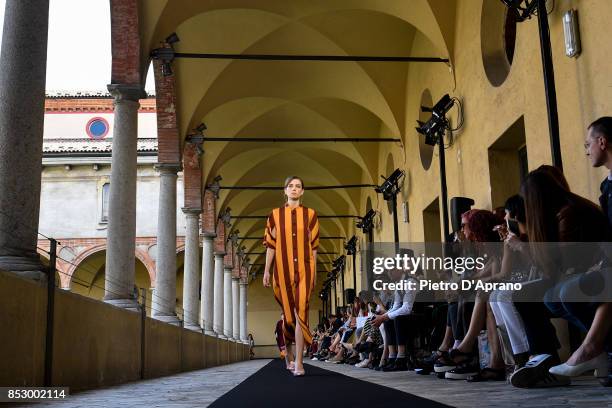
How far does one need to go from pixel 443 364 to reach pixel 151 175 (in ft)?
75.5

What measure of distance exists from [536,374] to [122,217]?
617cm

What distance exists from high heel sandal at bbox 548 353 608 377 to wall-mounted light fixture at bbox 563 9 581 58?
3721 mm

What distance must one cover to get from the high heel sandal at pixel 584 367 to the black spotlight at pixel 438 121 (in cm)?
644

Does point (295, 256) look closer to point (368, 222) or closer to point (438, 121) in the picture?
point (438, 121)

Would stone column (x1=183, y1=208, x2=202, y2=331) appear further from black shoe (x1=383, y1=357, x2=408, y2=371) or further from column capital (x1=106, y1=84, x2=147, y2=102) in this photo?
black shoe (x1=383, y1=357, x2=408, y2=371)

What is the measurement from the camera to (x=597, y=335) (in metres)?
3.07

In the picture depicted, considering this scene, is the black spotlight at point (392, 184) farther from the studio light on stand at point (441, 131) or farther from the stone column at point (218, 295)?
the stone column at point (218, 295)

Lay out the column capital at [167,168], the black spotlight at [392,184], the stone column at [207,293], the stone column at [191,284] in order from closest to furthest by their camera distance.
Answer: the column capital at [167,168] < the black spotlight at [392,184] < the stone column at [191,284] < the stone column at [207,293]

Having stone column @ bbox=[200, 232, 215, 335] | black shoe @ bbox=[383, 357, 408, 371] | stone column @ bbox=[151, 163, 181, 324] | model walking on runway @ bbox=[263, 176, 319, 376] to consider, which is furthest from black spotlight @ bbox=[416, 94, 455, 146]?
stone column @ bbox=[200, 232, 215, 335]

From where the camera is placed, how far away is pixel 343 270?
26141 mm

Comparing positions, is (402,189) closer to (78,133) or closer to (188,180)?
(188,180)

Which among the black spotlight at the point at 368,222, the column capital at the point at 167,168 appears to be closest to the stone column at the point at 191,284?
the column capital at the point at 167,168

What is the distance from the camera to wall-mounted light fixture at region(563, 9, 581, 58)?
20.0ft

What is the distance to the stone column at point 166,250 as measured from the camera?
468 inches
